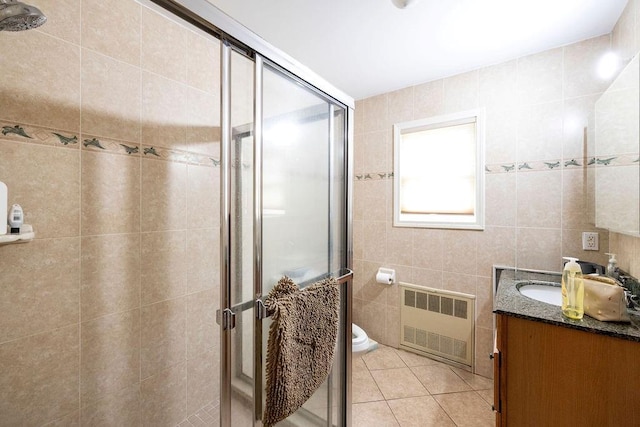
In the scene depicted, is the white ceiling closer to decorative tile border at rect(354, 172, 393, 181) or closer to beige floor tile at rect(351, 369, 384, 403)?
decorative tile border at rect(354, 172, 393, 181)

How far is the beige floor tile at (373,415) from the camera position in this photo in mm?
1656

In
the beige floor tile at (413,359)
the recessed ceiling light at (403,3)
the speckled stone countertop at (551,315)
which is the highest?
the recessed ceiling light at (403,3)

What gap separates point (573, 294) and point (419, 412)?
3.82ft

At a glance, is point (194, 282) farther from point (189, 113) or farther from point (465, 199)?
point (465, 199)

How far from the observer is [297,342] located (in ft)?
3.13

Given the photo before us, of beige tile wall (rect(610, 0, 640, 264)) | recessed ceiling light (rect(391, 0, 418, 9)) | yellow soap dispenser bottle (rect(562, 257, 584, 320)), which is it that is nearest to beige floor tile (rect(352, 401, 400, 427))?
yellow soap dispenser bottle (rect(562, 257, 584, 320))

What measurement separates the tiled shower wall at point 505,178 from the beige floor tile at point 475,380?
0.05m

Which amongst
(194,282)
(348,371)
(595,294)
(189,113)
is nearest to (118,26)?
(189,113)

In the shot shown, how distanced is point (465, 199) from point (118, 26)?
7.93 feet

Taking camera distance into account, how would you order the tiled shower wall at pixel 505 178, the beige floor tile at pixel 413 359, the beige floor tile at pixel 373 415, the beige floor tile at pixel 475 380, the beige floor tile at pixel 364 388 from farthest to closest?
the beige floor tile at pixel 413 359 → the beige floor tile at pixel 475 380 → the beige floor tile at pixel 364 388 → the tiled shower wall at pixel 505 178 → the beige floor tile at pixel 373 415

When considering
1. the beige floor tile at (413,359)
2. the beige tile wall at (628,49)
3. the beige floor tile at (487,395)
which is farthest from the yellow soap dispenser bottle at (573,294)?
the beige floor tile at (413,359)

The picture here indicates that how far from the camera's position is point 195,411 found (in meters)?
1.63

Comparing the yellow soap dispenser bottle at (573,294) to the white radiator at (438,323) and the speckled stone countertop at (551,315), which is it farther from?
the white radiator at (438,323)

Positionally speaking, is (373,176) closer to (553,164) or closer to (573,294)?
(553,164)
